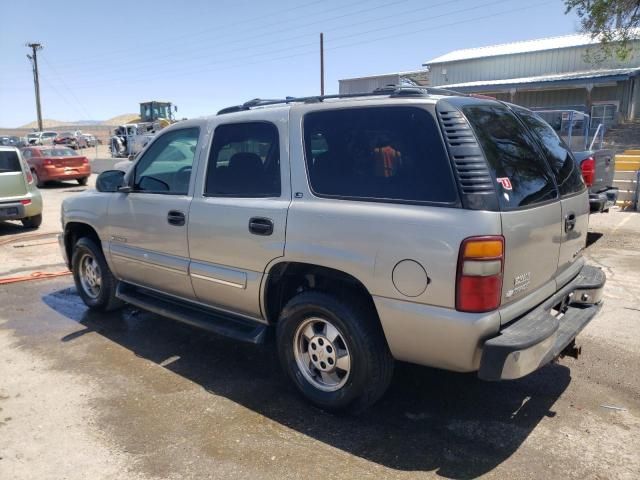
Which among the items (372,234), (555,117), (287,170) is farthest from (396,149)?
(555,117)

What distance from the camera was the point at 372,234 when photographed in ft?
9.69

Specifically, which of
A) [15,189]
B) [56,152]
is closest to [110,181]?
[15,189]

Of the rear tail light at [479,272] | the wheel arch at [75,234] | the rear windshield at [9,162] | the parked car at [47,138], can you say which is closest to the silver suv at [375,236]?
the rear tail light at [479,272]

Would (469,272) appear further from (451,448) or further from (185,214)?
(185,214)

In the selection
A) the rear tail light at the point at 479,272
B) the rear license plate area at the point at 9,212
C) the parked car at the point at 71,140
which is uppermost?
the parked car at the point at 71,140

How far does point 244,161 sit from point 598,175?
23.3 feet

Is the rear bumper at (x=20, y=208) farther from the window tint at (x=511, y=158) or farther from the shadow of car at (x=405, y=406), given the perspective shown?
the window tint at (x=511, y=158)

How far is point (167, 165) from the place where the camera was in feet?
14.8

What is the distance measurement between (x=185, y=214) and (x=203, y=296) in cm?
67

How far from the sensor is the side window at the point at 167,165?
4.28 metres

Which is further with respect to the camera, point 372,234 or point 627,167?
point 627,167

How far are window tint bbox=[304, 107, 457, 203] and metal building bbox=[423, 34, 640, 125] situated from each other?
79.7ft

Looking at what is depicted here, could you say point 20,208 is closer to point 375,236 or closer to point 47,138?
point 375,236

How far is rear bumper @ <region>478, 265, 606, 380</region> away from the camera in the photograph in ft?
8.83
